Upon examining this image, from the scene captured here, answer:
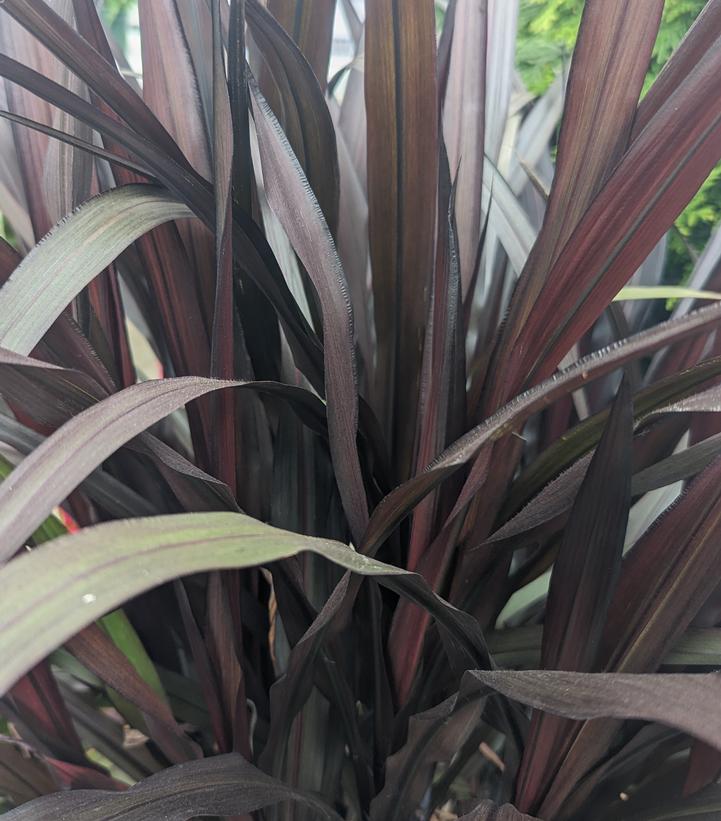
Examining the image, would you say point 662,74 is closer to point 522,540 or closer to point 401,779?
point 522,540

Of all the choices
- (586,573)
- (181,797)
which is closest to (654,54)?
(586,573)

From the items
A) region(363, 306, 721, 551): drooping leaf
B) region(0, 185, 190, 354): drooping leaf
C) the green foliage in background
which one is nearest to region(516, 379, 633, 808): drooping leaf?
region(363, 306, 721, 551): drooping leaf

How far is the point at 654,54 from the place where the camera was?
0.69 meters

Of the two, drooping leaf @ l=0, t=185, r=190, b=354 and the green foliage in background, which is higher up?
the green foliage in background

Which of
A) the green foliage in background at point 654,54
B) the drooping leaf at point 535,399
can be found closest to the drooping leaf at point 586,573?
the drooping leaf at point 535,399

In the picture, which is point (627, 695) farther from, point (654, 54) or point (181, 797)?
point (654, 54)

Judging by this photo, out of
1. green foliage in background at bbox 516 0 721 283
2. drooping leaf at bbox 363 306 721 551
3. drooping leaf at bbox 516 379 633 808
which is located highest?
green foliage in background at bbox 516 0 721 283

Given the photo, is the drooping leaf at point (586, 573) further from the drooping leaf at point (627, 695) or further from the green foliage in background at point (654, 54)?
the green foliage in background at point (654, 54)

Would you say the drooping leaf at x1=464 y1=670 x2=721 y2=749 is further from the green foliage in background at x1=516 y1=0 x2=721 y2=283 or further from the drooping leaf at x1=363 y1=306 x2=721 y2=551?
the green foliage in background at x1=516 y1=0 x2=721 y2=283

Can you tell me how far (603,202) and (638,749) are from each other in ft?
0.86

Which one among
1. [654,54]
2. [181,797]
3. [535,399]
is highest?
[654,54]

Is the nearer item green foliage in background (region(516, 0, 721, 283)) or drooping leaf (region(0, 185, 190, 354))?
drooping leaf (region(0, 185, 190, 354))

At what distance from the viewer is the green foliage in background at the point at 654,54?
0.66m

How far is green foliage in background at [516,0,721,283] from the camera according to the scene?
0.66 metres
